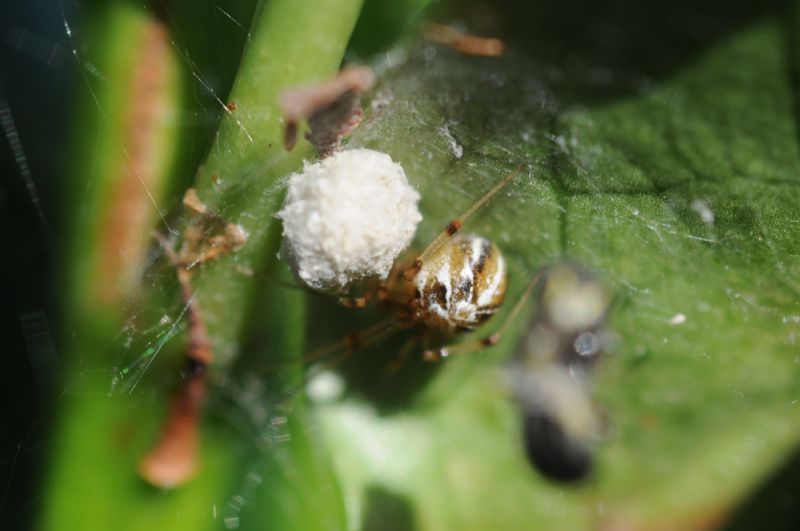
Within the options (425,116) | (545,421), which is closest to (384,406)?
(545,421)

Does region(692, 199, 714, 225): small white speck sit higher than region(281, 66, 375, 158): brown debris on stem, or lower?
lower

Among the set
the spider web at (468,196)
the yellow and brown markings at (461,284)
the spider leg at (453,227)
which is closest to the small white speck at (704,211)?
the spider web at (468,196)

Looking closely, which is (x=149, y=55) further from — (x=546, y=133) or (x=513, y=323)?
(x=513, y=323)

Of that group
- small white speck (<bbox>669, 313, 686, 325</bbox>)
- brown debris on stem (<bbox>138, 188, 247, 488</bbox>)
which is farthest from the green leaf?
brown debris on stem (<bbox>138, 188, 247, 488</bbox>)

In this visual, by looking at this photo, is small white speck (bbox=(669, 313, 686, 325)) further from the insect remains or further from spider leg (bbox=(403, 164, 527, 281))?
spider leg (bbox=(403, 164, 527, 281))

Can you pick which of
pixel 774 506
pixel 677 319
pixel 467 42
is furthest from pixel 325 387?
pixel 774 506

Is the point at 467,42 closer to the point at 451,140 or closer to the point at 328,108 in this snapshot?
the point at 451,140
